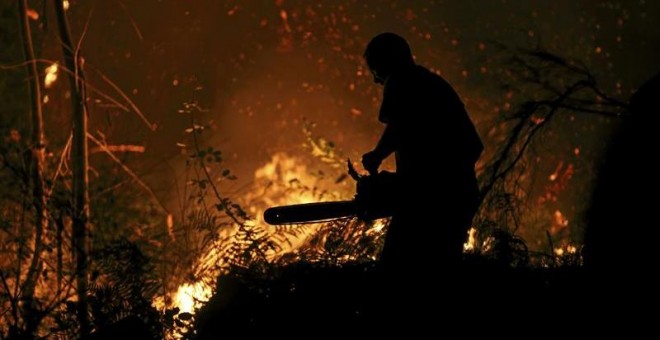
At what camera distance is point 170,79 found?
1659cm

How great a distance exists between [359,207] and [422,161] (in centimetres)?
53

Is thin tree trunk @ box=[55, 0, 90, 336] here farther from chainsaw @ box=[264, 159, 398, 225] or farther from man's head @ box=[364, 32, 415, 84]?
man's head @ box=[364, 32, 415, 84]

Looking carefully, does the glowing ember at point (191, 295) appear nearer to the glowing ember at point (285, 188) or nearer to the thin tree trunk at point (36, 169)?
the thin tree trunk at point (36, 169)

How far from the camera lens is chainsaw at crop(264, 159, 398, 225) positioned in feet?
14.5

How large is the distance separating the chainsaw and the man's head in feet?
2.24

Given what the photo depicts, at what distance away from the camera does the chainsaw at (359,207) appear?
4410 mm

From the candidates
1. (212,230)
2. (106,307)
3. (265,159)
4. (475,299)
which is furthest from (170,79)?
(475,299)

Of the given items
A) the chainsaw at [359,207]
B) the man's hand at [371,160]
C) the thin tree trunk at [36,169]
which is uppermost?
the thin tree trunk at [36,169]

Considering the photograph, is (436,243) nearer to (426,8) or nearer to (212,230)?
(212,230)

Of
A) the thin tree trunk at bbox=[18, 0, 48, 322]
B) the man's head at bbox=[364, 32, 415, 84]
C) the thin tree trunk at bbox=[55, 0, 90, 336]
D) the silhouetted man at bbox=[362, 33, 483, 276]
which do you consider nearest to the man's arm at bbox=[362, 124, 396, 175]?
the silhouetted man at bbox=[362, 33, 483, 276]

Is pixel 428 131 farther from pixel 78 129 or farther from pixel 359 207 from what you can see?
pixel 78 129

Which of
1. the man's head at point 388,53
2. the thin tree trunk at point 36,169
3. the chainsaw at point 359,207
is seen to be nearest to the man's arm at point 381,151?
the chainsaw at point 359,207

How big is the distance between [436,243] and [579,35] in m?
14.5

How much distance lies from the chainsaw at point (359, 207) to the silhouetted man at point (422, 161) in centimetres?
6
